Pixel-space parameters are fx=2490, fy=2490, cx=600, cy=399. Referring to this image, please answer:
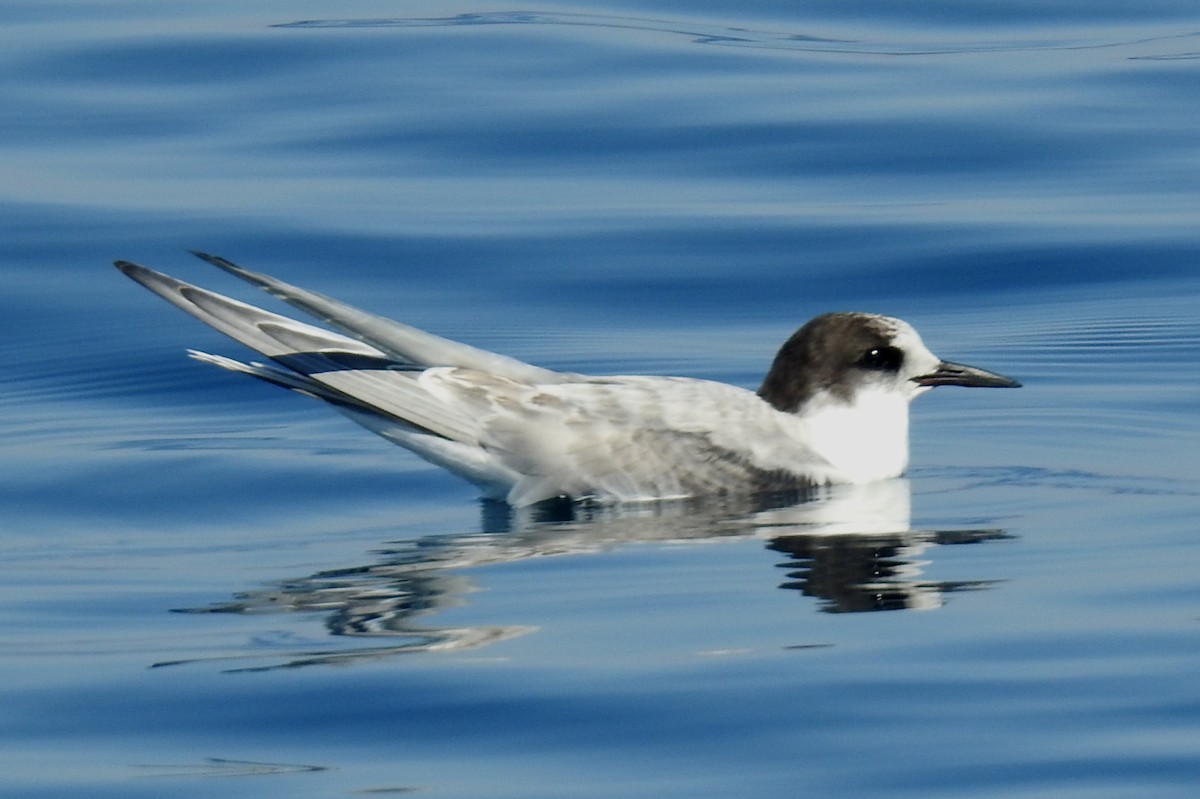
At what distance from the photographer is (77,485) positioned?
9609 mm

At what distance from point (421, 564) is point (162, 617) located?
1084 millimetres

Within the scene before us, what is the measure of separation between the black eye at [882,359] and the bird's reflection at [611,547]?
1.60ft

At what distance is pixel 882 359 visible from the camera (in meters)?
10.1

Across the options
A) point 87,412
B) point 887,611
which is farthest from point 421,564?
point 87,412

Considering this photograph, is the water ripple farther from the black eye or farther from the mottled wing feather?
the mottled wing feather

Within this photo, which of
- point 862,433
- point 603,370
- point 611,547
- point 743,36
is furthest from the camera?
point 743,36

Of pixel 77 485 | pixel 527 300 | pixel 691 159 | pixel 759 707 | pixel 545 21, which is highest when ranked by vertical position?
pixel 545 21

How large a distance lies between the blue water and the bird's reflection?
0.03 m

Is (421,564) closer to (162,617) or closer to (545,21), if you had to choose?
(162,617)

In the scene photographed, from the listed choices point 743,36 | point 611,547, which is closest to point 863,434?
point 611,547

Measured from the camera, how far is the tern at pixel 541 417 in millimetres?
9461

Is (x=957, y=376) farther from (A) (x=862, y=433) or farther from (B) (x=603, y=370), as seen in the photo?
(B) (x=603, y=370)

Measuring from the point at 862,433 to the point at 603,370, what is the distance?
2.31 m

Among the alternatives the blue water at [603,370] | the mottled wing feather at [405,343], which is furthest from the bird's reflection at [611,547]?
the mottled wing feather at [405,343]
